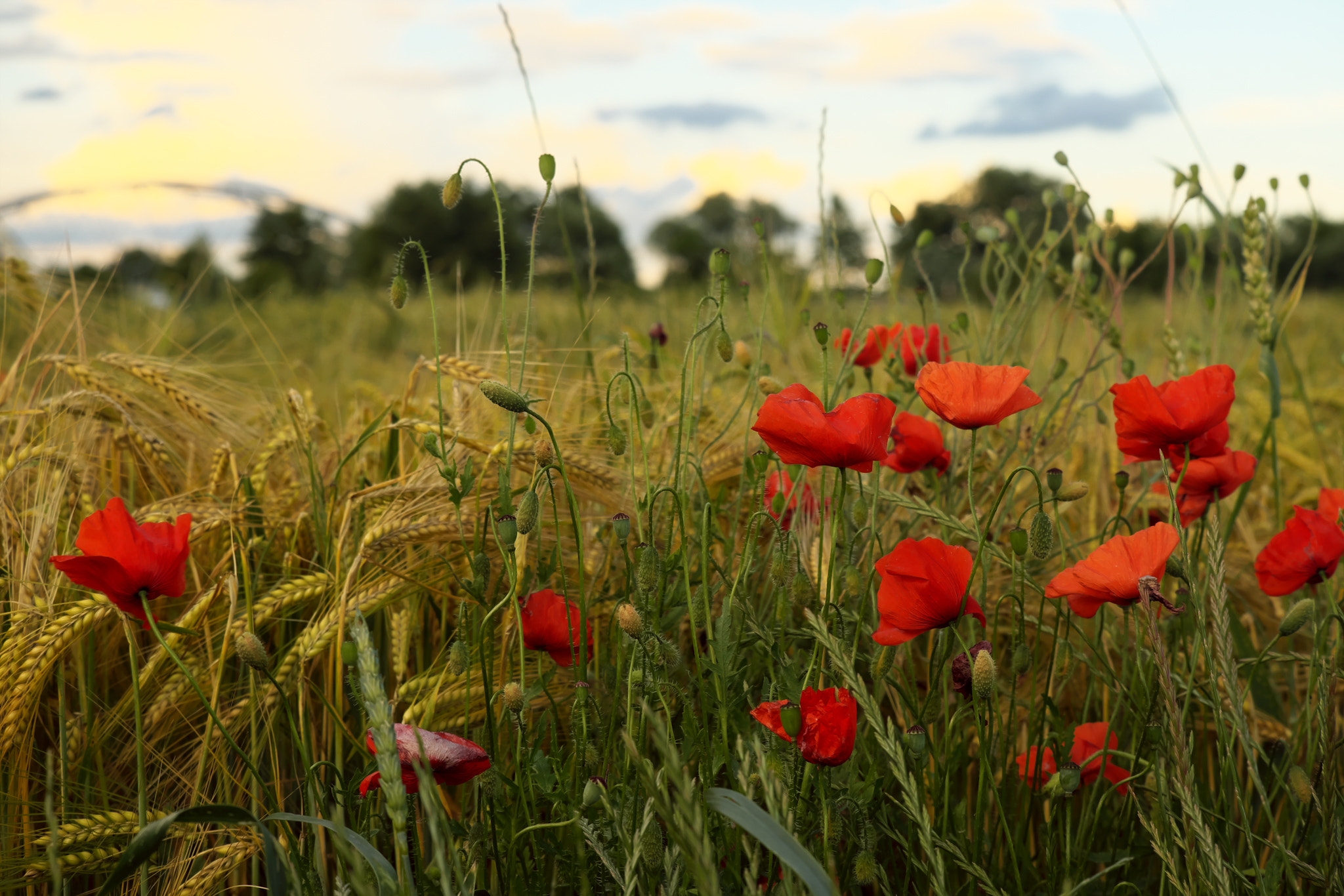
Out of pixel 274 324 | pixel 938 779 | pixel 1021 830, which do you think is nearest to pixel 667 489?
pixel 938 779

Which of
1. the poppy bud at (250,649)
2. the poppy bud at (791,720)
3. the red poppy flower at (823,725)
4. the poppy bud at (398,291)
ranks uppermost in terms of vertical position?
the poppy bud at (398,291)

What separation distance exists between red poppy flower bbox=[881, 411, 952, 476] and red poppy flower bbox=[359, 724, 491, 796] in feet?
2.23

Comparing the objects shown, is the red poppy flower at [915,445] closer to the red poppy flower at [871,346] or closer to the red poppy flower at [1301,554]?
the red poppy flower at [871,346]

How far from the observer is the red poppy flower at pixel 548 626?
3.31 feet

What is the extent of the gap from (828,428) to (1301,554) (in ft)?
2.30

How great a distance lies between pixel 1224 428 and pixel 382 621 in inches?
43.6

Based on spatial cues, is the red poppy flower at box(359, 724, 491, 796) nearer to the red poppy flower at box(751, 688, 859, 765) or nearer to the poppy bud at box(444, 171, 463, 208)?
the red poppy flower at box(751, 688, 859, 765)

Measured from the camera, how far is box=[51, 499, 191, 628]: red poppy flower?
88cm

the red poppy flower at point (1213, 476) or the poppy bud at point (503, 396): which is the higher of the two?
the poppy bud at point (503, 396)

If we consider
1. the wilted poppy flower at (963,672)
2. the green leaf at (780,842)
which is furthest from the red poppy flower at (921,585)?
the green leaf at (780,842)

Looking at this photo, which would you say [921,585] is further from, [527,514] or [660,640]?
[527,514]

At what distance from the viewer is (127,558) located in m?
0.89

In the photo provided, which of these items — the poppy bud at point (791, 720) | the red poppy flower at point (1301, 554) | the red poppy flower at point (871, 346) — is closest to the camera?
the poppy bud at point (791, 720)

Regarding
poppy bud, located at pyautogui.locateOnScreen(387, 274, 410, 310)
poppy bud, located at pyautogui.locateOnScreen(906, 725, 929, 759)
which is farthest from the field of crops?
poppy bud, located at pyautogui.locateOnScreen(387, 274, 410, 310)
